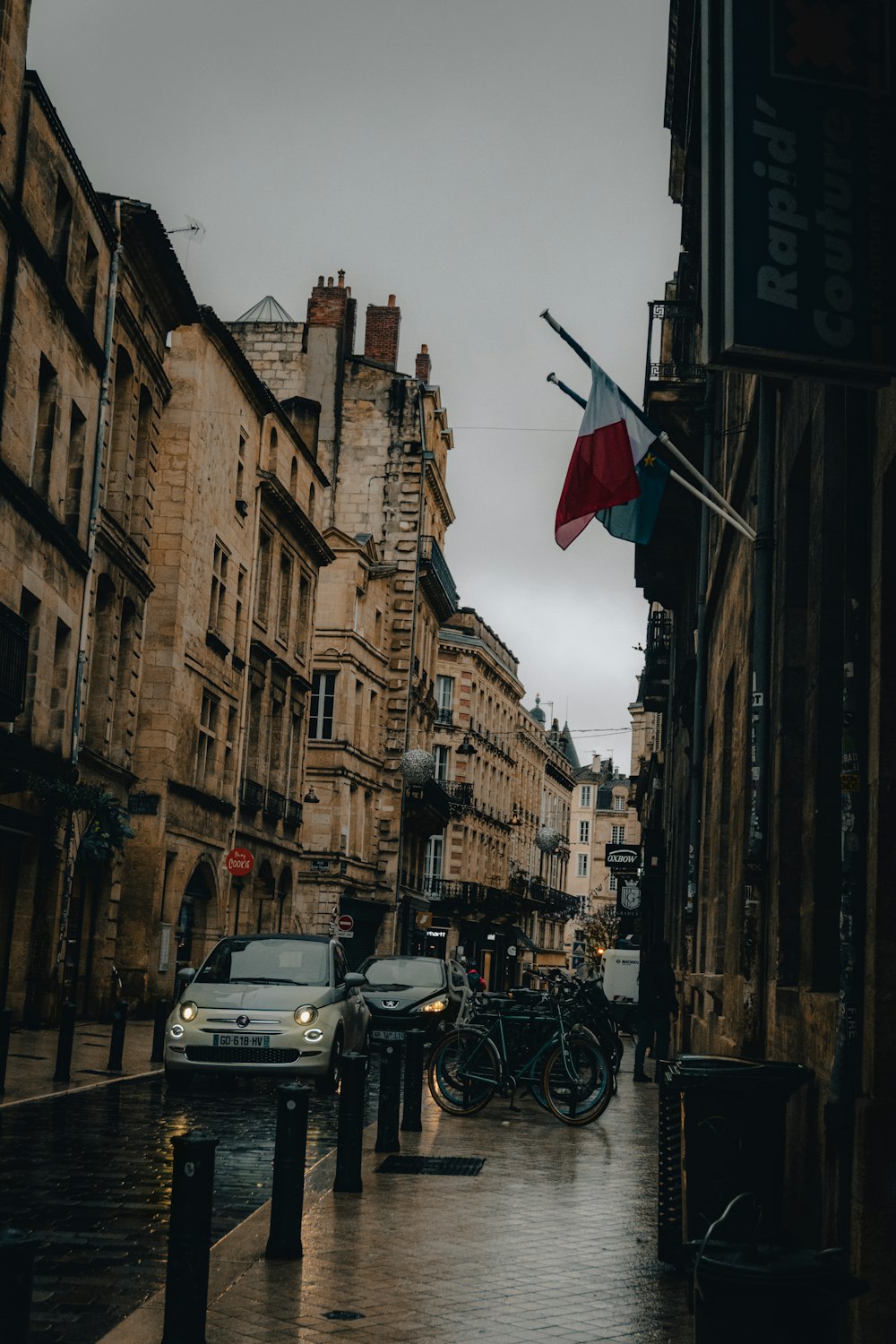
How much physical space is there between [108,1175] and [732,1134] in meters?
4.84

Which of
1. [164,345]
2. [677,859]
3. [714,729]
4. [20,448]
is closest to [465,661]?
[164,345]

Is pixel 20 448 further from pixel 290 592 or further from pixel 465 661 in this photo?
pixel 465 661

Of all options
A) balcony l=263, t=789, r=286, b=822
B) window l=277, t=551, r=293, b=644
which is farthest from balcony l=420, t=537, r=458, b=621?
balcony l=263, t=789, r=286, b=822

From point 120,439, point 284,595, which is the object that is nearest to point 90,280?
point 120,439

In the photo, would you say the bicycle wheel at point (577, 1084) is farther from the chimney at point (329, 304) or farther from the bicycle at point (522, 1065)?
the chimney at point (329, 304)

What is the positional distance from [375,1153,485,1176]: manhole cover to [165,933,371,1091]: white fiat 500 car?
13.1ft

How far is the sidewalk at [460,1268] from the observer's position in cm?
618

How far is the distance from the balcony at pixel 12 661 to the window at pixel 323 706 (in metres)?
31.5

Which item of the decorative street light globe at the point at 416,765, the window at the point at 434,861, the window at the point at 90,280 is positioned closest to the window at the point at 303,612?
the decorative street light globe at the point at 416,765

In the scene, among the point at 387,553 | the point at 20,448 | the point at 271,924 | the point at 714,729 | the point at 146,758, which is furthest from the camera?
the point at 387,553

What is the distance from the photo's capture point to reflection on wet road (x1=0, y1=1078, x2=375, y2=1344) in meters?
6.70

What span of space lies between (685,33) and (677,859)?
44.2 feet

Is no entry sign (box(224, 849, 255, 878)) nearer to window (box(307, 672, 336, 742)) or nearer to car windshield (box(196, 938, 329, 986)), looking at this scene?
car windshield (box(196, 938, 329, 986))

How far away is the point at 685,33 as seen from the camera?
19.0m
